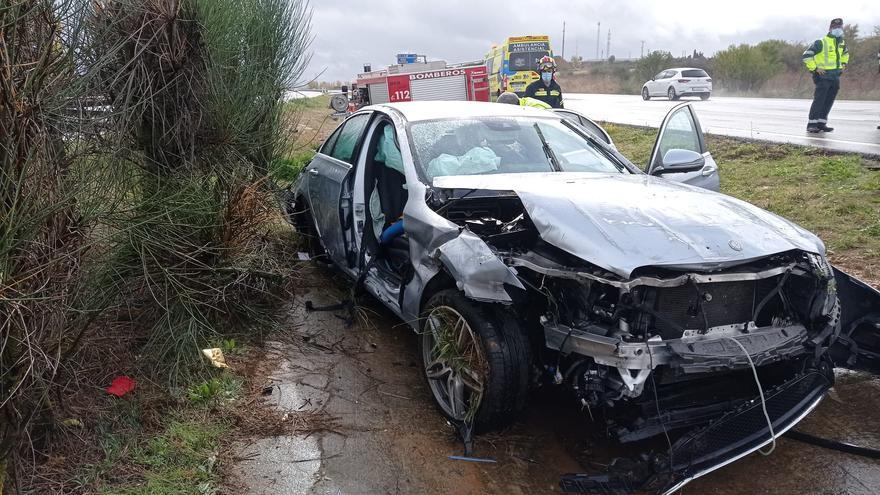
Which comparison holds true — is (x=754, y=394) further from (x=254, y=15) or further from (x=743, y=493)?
(x=254, y=15)

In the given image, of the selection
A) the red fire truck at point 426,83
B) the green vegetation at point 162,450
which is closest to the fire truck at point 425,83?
the red fire truck at point 426,83

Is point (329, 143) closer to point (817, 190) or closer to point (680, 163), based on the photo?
point (680, 163)

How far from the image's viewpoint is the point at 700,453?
2740mm

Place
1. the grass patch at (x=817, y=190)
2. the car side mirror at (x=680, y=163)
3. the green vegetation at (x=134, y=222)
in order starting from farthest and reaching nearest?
the grass patch at (x=817, y=190)
the car side mirror at (x=680, y=163)
the green vegetation at (x=134, y=222)

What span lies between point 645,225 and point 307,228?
12.7ft

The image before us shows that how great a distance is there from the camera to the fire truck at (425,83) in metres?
17.7

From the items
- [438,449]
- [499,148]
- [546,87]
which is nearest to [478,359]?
[438,449]

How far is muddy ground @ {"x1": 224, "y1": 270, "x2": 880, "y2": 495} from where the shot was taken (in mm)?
3027

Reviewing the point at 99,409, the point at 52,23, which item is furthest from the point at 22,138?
the point at 99,409

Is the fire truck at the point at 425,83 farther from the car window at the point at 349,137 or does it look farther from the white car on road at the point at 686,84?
the white car on road at the point at 686,84

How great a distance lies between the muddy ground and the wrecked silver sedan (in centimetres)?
22

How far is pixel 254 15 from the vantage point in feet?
16.9

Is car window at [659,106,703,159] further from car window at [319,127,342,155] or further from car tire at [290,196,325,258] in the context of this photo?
A: car tire at [290,196,325,258]

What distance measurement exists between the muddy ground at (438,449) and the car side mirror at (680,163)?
160 cm
